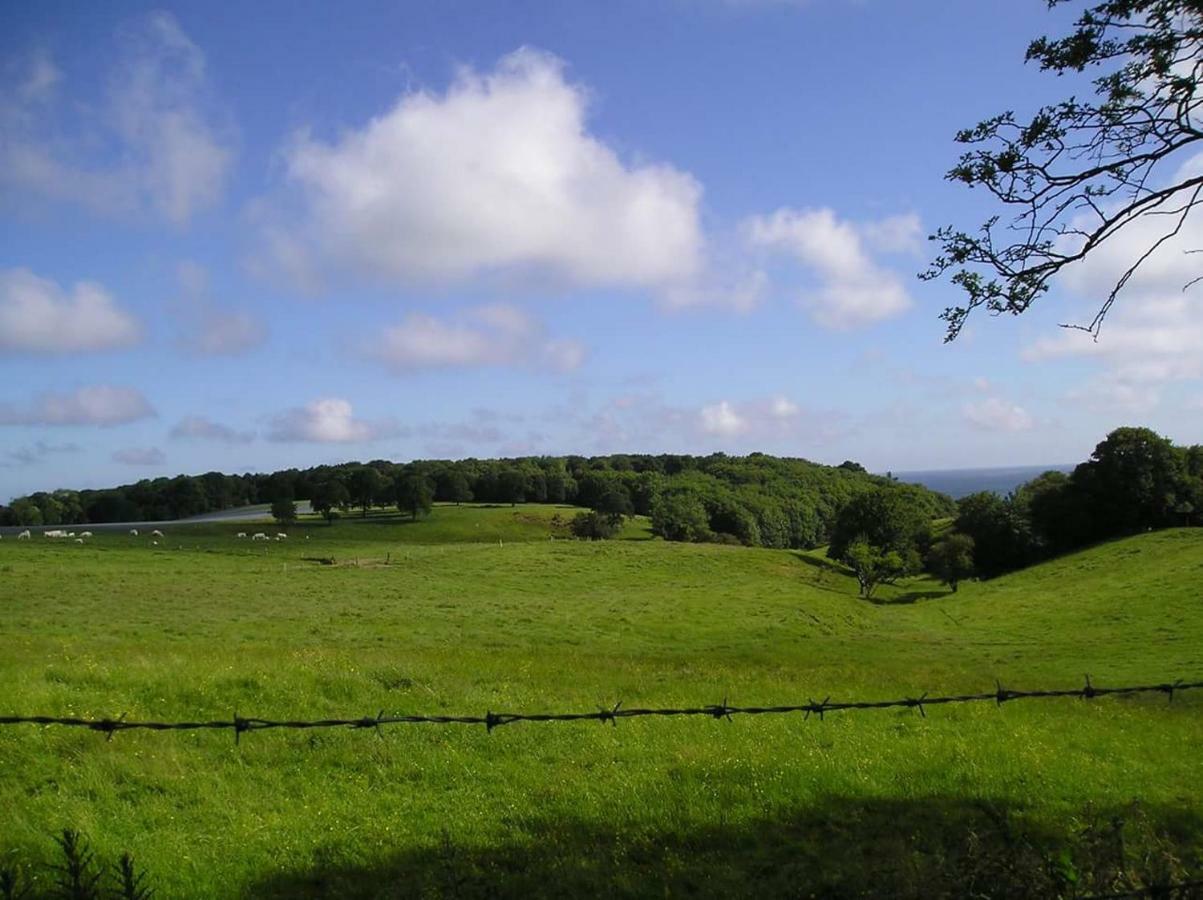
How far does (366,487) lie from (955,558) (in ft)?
291

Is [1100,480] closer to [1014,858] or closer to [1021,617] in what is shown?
[1021,617]

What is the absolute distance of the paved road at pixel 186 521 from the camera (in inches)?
4268

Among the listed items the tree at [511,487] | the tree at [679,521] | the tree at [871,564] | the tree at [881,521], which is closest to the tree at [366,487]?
the tree at [511,487]

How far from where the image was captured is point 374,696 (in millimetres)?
11656

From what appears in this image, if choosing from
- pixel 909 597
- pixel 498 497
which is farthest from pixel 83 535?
pixel 909 597

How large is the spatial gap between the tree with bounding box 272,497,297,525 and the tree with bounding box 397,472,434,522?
16853mm

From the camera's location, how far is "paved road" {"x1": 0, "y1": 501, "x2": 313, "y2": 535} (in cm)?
10841

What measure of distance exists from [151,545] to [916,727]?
280ft

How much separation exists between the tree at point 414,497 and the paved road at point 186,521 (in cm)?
1577

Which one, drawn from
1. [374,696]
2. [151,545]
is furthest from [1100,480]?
[151,545]

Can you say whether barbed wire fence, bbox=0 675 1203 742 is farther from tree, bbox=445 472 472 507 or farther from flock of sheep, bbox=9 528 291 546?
tree, bbox=445 472 472 507

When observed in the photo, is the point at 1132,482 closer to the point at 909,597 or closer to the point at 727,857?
the point at 909,597

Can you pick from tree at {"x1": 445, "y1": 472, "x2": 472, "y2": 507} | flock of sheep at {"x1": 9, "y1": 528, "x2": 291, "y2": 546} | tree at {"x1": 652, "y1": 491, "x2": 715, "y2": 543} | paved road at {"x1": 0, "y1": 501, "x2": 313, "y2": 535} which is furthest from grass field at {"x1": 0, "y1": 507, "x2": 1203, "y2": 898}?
tree at {"x1": 445, "y1": 472, "x2": 472, "y2": 507}

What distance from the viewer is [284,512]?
11562cm
